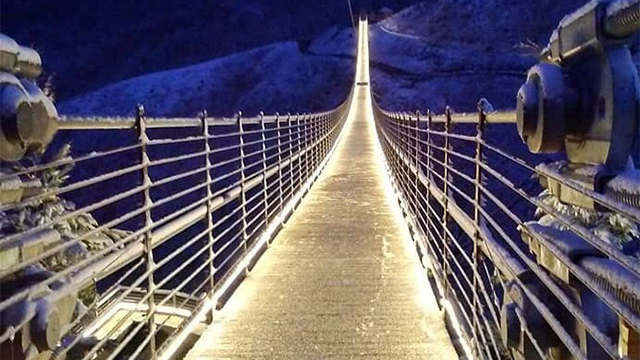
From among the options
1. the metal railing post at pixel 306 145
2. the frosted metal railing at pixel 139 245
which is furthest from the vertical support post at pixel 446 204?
the metal railing post at pixel 306 145

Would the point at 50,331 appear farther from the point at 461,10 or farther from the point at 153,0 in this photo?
the point at 153,0

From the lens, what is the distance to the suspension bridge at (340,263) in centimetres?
205

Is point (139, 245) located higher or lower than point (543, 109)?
lower

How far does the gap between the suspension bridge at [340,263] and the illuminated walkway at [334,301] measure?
0.02 m

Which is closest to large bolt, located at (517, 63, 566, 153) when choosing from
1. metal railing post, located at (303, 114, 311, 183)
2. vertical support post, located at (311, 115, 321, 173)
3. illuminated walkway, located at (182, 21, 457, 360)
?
illuminated walkway, located at (182, 21, 457, 360)

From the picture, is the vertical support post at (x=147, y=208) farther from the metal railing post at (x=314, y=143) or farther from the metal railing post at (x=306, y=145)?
the metal railing post at (x=314, y=143)

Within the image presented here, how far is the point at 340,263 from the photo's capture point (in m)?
6.58

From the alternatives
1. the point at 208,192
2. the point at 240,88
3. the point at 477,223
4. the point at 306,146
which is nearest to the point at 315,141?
the point at 306,146

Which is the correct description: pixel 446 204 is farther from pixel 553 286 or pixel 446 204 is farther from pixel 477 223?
pixel 553 286

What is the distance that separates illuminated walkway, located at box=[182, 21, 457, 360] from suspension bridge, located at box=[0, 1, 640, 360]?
19 millimetres

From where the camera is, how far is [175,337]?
4.25 meters

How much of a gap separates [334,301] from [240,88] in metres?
53.6

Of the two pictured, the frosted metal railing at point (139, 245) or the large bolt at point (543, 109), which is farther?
the frosted metal railing at point (139, 245)

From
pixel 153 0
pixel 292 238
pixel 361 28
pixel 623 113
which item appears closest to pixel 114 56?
pixel 153 0
